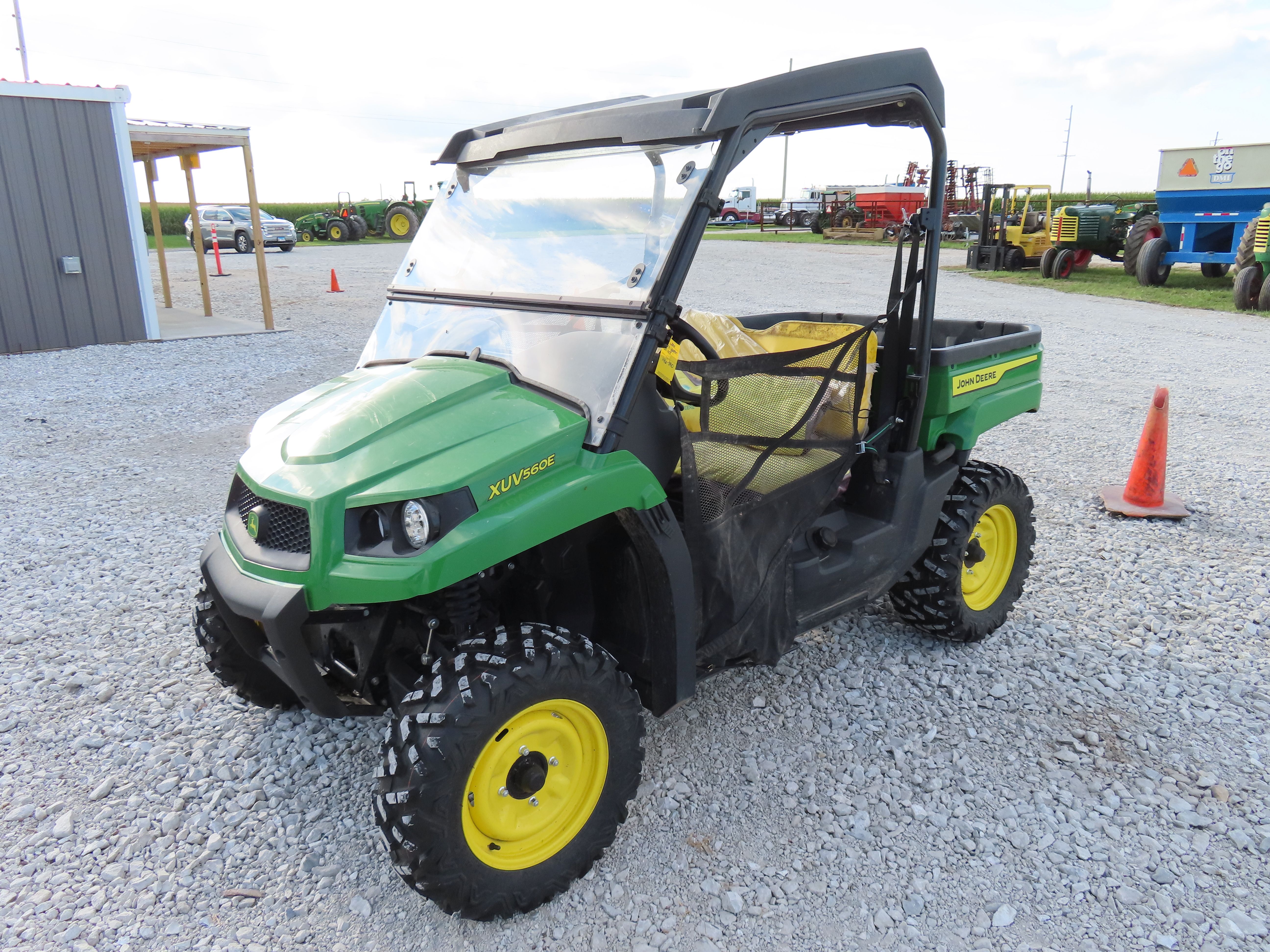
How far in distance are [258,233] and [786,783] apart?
1073 cm

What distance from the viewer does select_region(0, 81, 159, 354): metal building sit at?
967 centimetres

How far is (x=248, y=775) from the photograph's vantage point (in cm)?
274

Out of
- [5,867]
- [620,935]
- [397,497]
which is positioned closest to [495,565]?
[397,497]

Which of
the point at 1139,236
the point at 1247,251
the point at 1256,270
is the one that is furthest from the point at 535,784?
the point at 1139,236

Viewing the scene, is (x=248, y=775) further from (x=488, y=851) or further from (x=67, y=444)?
(x=67, y=444)

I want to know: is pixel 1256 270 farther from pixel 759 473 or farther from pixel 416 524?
pixel 416 524

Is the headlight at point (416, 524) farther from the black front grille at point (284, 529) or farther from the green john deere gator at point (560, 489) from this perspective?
the black front grille at point (284, 529)

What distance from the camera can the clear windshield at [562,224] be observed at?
234 cm

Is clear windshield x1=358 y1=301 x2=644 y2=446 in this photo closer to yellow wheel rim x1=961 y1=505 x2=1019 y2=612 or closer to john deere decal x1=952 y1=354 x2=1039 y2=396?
john deere decal x1=952 y1=354 x2=1039 y2=396

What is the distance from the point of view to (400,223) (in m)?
31.3

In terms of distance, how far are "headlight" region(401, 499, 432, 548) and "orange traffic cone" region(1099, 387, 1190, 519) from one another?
4196 mm

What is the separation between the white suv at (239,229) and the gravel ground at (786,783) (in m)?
23.6

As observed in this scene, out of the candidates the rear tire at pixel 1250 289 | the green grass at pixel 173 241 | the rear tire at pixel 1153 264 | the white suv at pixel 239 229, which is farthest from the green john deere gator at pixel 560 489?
the green grass at pixel 173 241

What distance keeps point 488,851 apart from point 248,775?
101 centimetres
